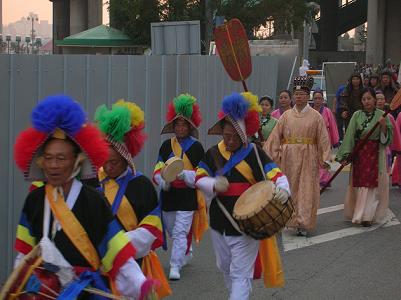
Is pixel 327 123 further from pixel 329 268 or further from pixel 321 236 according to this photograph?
pixel 329 268

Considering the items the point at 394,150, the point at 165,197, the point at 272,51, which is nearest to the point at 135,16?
the point at 272,51

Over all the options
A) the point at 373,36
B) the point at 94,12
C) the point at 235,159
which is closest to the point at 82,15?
the point at 94,12

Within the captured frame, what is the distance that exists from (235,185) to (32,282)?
245cm

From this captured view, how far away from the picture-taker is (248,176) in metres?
5.71

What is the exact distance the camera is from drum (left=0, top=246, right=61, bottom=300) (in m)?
3.43

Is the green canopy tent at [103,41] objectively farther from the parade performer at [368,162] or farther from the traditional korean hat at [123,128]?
the traditional korean hat at [123,128]

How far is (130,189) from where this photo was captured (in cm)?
489

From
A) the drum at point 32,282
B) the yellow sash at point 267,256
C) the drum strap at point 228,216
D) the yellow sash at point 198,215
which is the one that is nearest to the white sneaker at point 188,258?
the yellow sash at point 198,215

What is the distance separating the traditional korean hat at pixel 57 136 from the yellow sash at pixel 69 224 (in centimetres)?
15

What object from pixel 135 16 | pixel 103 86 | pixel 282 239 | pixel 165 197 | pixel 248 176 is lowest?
pixel 282 239

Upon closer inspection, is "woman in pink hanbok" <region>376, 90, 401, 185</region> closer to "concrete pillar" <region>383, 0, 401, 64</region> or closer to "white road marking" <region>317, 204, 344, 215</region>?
"white road marking" <region>317, 204, 344, 215</region>

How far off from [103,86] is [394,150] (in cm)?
439

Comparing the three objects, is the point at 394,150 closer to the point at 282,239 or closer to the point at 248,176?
the point at 282,239

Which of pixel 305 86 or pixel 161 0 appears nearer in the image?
pixel 305 86
